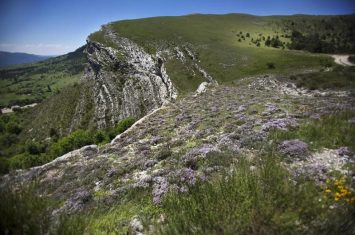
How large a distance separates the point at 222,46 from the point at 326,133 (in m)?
71.7

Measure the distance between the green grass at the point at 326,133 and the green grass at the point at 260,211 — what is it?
21.8ft

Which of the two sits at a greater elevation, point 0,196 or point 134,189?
point 0,196

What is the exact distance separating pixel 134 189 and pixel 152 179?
0.94 metres

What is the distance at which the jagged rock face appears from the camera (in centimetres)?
6645

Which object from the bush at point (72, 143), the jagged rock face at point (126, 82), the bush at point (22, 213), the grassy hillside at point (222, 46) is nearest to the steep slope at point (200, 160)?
the bush at point (22, 213)

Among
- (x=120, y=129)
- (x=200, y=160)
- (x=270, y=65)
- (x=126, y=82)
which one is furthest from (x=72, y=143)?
(x=200, y=160)

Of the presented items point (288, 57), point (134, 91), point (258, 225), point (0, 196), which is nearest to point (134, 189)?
point (0, 196)

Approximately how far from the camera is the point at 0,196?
5.59 metres

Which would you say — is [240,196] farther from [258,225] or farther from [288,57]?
[288,57]

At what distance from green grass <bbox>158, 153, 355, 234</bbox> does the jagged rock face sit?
5218 centimetres

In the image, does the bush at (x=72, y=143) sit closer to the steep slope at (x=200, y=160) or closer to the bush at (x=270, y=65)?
the steep slope at (x=200, y=160)

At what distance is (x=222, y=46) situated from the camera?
81.2 m

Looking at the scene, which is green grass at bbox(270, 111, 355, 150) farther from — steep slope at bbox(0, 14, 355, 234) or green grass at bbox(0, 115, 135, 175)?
green grass at bbox(0, 115, 135, 175)

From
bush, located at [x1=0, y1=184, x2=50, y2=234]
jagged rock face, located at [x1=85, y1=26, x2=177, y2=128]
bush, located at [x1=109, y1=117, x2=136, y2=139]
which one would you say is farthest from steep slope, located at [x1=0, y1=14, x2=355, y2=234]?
jagged rock face, located at [x1=85, y1=26, x2=177, y2=128]
